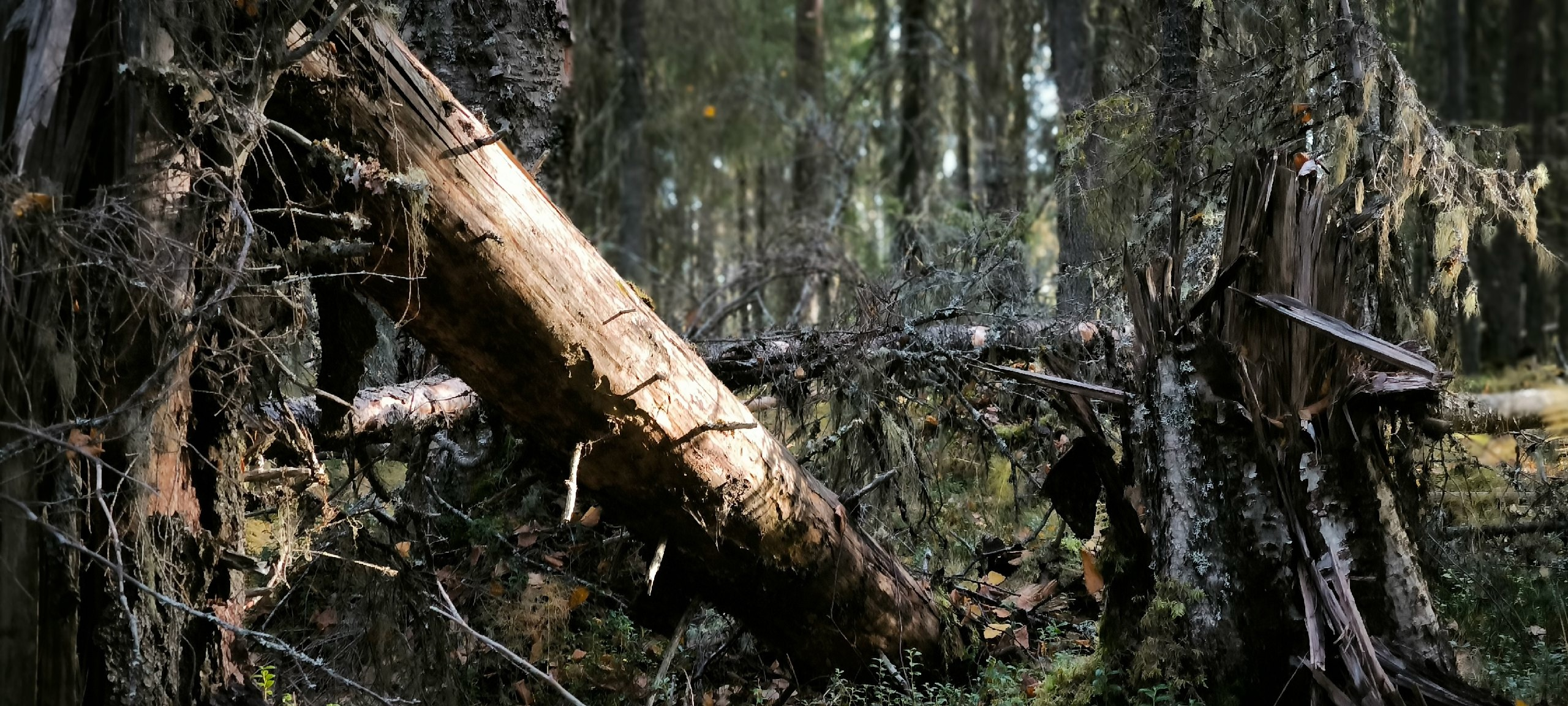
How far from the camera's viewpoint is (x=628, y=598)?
463 cm

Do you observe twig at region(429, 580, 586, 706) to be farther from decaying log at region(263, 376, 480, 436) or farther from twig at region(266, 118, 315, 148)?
twig at region(266, 118, 315, 148)

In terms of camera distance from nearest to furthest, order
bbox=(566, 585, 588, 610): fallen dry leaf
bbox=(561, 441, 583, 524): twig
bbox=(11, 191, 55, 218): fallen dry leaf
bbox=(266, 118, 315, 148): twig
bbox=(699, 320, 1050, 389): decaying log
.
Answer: bbox=(11, 191, 55, 218): fallen dry leaf, bbox=(266, 118, 315, 148): twig, bbox=(561, 441, 583, 524): twig, bbox=(566, 585, 588, 610): fallen dry leaf, bbox=(699, 320, 1050, 389): decaying log

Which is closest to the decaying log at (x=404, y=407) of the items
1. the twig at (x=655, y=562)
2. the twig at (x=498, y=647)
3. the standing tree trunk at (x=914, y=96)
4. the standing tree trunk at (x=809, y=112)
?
the twig at (x=498, y=647)

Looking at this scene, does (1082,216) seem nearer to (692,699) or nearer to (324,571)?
(692,699)

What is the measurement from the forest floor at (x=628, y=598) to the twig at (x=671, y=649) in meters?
0.01

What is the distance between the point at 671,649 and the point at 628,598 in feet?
3.19

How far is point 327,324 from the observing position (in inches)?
119

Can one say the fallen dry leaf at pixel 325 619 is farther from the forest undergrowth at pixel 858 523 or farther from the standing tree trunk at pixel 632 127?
the standing tree trunk at pixel 632 127

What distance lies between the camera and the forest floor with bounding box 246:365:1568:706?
3.80m

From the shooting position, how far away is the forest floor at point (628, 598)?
12.5ft

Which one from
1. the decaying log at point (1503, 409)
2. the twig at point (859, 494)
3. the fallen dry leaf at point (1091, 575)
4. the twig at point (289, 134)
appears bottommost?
the fallen dry leaf at point (1091, 575)

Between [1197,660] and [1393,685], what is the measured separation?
62 centimetres

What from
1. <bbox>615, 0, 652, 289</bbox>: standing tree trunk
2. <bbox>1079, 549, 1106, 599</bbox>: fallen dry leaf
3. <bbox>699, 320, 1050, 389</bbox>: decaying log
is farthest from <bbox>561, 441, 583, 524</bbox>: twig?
<bbox>615, 0, 652, 289</bbox>: standing tree trunk

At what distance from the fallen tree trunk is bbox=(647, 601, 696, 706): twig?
0.38ft
